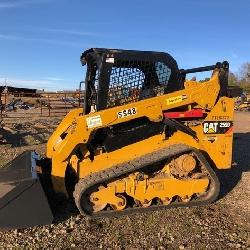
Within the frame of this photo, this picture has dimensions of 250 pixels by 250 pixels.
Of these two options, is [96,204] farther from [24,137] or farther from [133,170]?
[24,137]

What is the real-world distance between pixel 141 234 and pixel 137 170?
105 cm

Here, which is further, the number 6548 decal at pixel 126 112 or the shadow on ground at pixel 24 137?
the shadow on ground at pixel 24 137

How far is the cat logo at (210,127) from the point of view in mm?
7031

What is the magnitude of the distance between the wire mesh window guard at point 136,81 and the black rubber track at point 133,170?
942mm

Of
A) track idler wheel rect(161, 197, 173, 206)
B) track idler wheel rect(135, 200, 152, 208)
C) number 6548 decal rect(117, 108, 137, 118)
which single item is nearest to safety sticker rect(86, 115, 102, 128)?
number 6548 decal rect(117, 108, 137, 118)

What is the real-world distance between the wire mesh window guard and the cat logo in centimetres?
87

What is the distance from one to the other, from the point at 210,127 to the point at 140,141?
1.15 m

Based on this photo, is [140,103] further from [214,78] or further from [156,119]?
[214,78]

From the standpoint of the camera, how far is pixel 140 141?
6.95m

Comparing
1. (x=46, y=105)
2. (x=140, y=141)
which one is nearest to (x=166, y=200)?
(x=140, y=141)

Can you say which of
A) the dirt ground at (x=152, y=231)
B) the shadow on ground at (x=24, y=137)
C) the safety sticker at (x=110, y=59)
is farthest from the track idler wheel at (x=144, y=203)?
the shadow on ground at (x=24, y=137)

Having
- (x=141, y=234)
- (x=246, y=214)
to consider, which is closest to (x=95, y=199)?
(x=141, y=234)

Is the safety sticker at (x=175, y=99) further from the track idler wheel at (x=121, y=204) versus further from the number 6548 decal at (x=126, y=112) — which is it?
the track idler wheel at (x=121, y=204)

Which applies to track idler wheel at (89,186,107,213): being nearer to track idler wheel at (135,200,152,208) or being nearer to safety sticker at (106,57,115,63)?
track idler wheel at (135,200,152,208)
